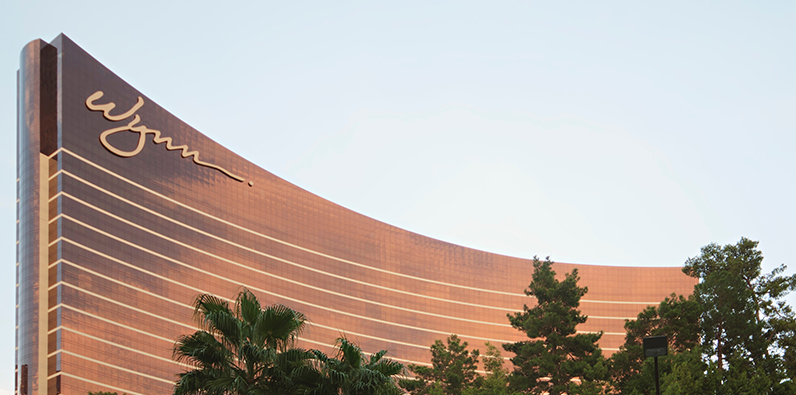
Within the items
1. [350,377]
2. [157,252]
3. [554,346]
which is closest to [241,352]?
[350,377]

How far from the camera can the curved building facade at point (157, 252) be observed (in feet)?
254

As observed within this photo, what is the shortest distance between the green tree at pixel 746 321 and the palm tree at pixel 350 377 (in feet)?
111

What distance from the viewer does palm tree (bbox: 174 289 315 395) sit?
21.2 metres

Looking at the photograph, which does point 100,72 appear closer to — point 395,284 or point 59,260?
point 59,260

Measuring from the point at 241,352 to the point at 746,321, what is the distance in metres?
44.8

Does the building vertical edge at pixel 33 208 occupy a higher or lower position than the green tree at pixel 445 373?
higher

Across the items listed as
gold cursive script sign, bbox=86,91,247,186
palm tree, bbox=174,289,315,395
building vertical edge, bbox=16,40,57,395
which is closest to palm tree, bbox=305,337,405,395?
palm tree, bbox=174,289,315,395

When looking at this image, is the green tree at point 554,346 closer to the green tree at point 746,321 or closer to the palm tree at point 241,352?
the green tree at point 746,321

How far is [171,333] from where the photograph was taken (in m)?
86.9

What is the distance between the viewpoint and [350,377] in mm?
Answer: 22500

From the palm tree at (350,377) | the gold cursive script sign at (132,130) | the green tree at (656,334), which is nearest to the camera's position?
the palm tree at (350,377)

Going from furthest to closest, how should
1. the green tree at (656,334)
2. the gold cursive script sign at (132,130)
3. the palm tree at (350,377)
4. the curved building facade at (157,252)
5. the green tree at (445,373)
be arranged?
1. the gold cursive script sign at (132,130)
2. the curved building facade at (157,252)
3. the green tree at (445,373)
4. the green tree at (656,334)
5. the palm tree at (350,377)

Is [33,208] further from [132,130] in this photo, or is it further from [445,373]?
[445,373]

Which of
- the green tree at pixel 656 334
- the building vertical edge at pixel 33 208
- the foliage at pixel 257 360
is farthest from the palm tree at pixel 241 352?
the building vertical edge at pixel 33 208
